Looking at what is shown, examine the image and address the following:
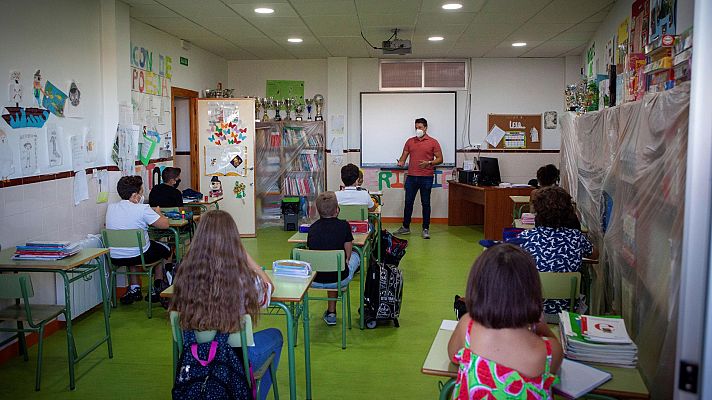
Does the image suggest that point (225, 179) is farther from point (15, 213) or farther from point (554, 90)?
point (554, 90)

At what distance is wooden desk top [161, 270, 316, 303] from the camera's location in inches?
121

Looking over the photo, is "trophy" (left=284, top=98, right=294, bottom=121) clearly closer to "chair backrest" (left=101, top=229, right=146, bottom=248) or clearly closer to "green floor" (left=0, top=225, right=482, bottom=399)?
"green floor" (left=0, top=225, right=482, bottom=399)

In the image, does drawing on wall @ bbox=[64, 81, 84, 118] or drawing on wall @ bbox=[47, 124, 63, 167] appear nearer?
drawing on wall @ bbox=[47, 124, 63, 167]

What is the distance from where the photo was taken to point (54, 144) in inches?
192

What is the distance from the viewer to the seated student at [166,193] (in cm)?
635

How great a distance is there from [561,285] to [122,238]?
3515 millimetres

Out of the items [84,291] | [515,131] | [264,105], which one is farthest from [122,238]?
[515,131]

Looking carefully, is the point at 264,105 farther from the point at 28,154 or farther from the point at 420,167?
the point at 28,154

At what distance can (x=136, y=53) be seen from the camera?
6633 millimetres

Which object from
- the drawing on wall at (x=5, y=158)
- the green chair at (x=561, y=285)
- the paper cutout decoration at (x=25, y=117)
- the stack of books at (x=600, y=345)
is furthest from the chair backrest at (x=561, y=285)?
the paper cutout decoration at (x=25, y=117)

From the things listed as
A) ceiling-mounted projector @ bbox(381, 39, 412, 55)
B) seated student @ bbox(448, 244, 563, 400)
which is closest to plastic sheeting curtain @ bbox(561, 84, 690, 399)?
seated student @ bbox(448, 244, 563, 400)

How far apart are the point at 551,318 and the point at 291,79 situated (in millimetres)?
7569

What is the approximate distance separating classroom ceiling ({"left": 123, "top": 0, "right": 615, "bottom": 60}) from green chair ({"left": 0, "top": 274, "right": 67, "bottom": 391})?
3.24 meters

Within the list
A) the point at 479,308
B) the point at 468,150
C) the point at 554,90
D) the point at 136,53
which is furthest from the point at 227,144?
the point at 479,308
